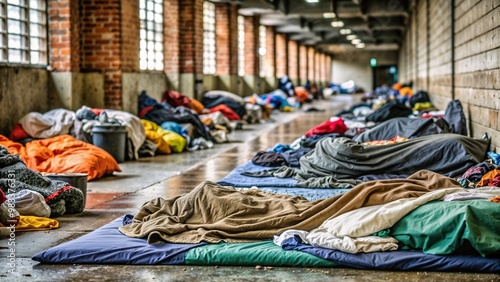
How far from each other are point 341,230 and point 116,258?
5.06 ft

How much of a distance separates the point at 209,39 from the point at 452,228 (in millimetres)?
16661

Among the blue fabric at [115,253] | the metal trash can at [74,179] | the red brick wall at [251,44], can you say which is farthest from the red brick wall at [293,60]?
the blue fabric at [115,253]

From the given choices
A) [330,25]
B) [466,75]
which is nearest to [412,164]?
[466,75]

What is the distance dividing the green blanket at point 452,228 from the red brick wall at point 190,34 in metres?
12.8

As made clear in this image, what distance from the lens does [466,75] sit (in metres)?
10.1

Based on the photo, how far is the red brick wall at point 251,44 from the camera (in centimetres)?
2447

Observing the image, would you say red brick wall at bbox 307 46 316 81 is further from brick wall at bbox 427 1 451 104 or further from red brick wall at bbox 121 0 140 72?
red brick wall at bbox 121 0 140 72

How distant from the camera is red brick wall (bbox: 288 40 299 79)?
3509 cm

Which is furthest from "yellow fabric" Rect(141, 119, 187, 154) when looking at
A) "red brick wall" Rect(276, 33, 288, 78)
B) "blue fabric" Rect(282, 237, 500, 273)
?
"red brick wall" Rect(276, 33, 288, 78)

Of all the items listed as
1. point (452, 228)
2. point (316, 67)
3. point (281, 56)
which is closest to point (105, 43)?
point (452, 228)

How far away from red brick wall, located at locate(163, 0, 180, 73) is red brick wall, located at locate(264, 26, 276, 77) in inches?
486

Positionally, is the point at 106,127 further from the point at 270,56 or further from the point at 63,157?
the point at 270,56

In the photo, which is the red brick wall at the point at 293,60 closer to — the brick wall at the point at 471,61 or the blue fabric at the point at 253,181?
the brick wall at the point at 471,61

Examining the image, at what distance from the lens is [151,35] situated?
1575 centimetres
